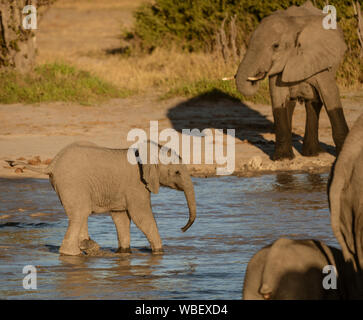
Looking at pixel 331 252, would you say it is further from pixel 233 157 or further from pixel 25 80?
pixel 25 80

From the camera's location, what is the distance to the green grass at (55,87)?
1695 centimetres

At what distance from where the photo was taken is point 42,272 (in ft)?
22.7

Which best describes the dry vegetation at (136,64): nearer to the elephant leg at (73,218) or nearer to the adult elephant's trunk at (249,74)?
the adult elephant's trunk at (249,74)

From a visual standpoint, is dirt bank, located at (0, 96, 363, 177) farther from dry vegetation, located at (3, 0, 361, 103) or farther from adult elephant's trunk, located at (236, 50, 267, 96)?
adult elephant's trunk, located at (236, 50, 267, 96)

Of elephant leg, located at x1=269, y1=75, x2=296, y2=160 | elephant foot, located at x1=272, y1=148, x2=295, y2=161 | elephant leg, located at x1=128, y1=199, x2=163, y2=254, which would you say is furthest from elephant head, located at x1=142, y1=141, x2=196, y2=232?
elephant foot, located at x1=272, y1=148, x2=295, y2=161

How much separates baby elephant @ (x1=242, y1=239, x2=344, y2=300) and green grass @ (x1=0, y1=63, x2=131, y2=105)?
41.1 feet

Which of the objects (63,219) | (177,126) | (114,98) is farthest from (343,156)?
(114,98)

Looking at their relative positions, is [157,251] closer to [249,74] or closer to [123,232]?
[123,232]

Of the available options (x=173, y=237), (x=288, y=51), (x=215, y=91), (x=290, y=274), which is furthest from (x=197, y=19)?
(x=290, y=274)

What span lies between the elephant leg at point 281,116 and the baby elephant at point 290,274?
7661 millimetres

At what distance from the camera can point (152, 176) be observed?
755cm

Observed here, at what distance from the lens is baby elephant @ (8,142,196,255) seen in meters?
7.62

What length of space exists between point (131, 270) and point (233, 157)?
595 centimetres
